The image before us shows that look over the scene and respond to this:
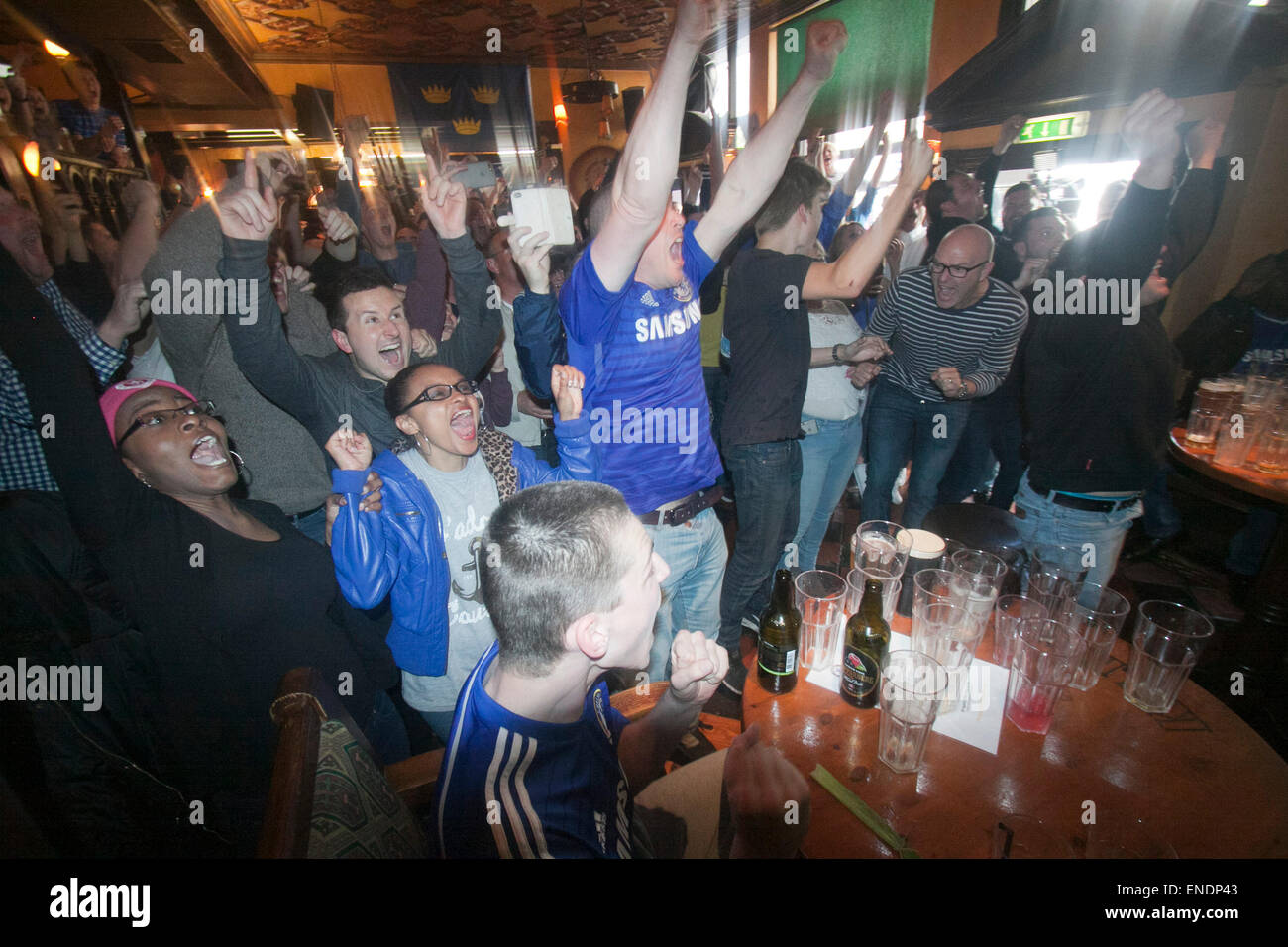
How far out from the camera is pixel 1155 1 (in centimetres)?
341

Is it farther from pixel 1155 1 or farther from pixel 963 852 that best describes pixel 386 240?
pixel 1155 1

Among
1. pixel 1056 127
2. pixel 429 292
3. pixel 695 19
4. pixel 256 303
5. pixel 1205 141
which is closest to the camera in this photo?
pixel 695 19

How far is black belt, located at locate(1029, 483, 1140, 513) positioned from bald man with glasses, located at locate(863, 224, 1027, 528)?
2.69ft

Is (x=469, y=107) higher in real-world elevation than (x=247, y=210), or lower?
higher

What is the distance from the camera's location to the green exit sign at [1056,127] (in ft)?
13.0

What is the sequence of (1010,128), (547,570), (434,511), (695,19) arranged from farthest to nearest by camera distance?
(1010,128)
(434,511)
(695,19)
(547,570)

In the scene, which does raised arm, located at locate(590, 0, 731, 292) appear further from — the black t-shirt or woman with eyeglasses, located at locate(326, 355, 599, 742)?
the black t-shirt

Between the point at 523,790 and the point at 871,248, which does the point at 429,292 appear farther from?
the point at 523,790

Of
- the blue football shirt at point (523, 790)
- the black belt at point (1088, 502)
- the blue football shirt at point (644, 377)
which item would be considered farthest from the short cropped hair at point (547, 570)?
the black belt at point (1088, 502)

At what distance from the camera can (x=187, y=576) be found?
1554mm

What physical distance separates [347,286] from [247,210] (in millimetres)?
449

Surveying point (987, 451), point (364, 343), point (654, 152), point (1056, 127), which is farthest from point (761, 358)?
point (1056, 127)

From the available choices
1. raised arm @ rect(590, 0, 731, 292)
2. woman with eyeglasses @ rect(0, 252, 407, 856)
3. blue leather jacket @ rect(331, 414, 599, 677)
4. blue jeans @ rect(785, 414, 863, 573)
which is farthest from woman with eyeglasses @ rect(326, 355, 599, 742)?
blue jeans @ rect(785, 414, 863, 573)

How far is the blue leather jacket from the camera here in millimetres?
1546
